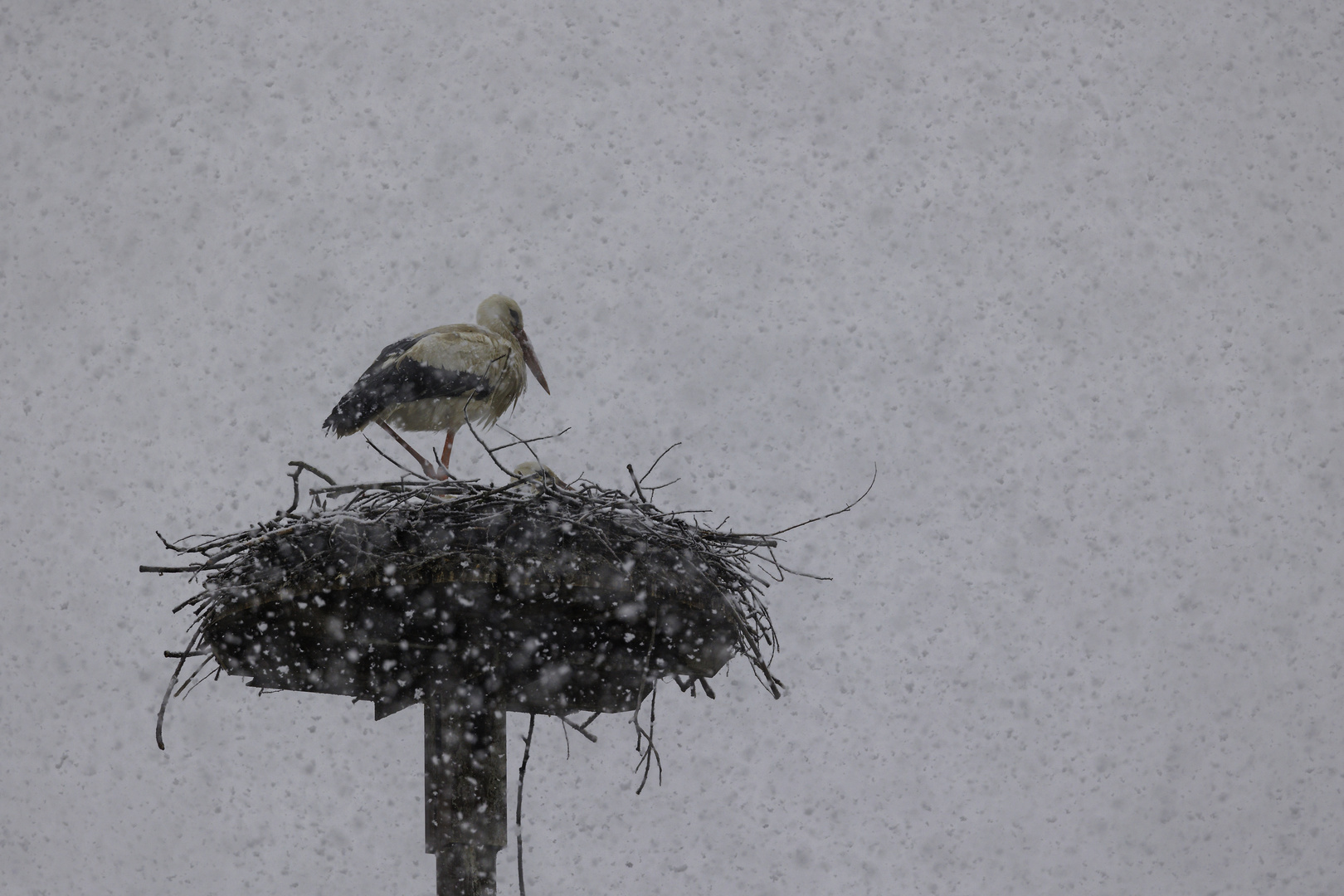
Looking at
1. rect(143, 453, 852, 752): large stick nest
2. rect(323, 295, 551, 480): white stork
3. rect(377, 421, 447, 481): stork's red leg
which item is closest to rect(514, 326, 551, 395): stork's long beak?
rect(323, 295, 551, 480): white stork

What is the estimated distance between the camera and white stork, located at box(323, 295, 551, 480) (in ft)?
14.2

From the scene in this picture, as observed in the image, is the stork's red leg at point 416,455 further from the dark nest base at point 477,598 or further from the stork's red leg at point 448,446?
the dark nest base at point 477,598

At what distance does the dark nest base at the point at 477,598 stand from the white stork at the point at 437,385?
117 cm

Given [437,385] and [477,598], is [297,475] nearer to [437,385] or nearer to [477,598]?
[477,598]

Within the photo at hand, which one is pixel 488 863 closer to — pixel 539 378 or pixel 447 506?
pixel 447 506

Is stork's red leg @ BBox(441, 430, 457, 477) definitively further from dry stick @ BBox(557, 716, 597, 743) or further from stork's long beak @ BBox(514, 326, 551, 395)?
dry stick @ BBox(557, 716, 597, 743)

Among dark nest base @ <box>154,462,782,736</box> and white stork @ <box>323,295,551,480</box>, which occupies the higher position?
white stork @ <box>323,295,551,480</box>

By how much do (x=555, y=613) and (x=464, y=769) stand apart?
18.8 inches

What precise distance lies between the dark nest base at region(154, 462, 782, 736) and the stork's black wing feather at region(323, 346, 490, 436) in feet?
3.80

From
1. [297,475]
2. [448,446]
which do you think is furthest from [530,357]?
[297,475]

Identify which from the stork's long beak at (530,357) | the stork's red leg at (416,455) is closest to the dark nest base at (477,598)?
the stork's red leg at (416,455)

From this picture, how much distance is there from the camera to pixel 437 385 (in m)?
4.40

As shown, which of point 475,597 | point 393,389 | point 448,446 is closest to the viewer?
point 475,597

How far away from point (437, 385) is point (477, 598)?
168 centimetres
